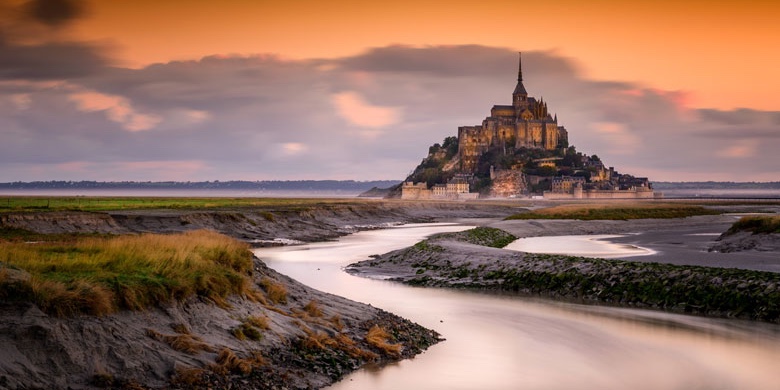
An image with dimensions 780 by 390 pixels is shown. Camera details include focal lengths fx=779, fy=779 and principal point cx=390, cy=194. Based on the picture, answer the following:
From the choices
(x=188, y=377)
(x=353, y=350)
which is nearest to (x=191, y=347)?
(x=188, y=377)

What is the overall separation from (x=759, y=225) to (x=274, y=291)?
3632 cm

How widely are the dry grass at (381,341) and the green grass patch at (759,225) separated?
107ft

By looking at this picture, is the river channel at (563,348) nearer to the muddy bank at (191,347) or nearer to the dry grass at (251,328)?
the muddy bank at (191,347)

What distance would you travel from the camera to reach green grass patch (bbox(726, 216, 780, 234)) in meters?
43.8

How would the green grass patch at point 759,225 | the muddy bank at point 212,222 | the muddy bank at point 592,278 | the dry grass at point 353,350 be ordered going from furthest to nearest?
1. the muddy bank at point 212,222
2. the green grass patch at point 759,225
3. the muddy bank at point 592,278
4. the dry grass at point 353,350

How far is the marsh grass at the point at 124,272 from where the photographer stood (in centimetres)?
1312

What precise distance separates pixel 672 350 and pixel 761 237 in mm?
27190

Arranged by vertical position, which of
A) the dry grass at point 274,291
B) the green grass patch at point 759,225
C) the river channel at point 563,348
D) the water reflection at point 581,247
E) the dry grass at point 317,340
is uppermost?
the green grass patch at point 759,225

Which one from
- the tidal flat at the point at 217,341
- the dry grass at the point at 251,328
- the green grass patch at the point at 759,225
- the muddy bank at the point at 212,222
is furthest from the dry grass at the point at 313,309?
the muddy bank at the point at 212,222

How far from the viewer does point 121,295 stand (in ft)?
46.7

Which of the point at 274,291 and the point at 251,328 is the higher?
the point at 274,291

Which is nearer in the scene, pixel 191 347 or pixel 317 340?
pixel 191 347

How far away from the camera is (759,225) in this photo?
151 ft

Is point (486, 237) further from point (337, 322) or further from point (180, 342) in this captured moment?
point (180, 342)
